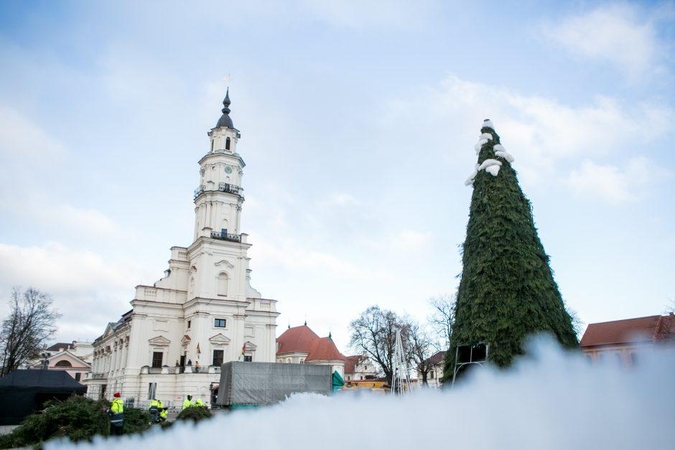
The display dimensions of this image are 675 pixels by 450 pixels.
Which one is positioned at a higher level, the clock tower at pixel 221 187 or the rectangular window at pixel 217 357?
the clock tower at pixel 221 187

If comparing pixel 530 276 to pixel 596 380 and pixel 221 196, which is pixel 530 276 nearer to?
pixel 596 380

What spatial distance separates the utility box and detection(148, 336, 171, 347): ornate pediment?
26.6 meters

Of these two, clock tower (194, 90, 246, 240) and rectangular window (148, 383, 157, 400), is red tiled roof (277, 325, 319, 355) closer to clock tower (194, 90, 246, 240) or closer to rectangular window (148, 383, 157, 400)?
clock tower (194, 90, 246, 240)

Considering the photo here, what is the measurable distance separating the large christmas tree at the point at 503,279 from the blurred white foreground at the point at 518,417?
3812mm

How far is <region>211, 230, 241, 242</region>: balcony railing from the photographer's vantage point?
5413cm

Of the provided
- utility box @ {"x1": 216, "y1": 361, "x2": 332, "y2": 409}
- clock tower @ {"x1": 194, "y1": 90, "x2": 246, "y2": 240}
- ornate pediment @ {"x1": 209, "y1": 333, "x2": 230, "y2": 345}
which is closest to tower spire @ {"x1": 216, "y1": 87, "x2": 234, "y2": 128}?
clock tower @ {"x1": 194, "y1": 90, "x2": 246, "y2": 240}

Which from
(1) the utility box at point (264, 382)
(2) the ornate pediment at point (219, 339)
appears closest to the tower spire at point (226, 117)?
(2) the ornate pediment at point (219, 339)

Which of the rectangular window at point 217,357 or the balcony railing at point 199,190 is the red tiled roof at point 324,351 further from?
the balcony railing at point 199,190

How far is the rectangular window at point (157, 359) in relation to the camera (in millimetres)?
51438

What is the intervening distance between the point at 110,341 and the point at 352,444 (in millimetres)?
75704

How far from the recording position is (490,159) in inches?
523

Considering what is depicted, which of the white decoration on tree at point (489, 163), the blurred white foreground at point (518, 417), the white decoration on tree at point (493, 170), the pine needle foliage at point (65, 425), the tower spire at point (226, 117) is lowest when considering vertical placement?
the pine needle foliage at point (65, 425)

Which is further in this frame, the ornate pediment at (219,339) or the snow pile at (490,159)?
the ornate pediment at (219,339)

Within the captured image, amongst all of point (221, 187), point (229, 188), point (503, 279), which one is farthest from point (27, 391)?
point (229, 188)
